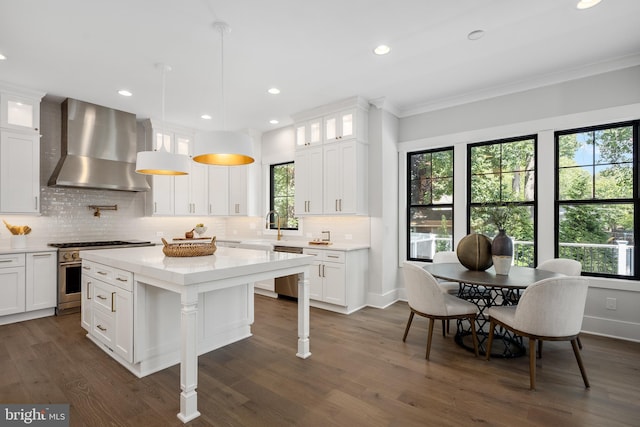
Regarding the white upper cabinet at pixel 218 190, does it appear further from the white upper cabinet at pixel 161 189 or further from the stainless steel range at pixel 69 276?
the stainless steel range at pixel 69 276

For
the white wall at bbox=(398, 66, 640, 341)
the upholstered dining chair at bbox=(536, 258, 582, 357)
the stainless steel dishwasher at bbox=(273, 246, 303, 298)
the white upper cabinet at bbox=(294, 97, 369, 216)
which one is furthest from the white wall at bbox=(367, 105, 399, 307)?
the upholstered dining chair at bbox=(536, 258, 582, 357)

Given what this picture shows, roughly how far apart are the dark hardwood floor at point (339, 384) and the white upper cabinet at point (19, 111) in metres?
2.57

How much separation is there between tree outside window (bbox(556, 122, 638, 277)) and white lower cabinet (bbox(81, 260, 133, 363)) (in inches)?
180

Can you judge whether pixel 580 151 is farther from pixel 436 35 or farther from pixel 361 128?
pixel 361 128

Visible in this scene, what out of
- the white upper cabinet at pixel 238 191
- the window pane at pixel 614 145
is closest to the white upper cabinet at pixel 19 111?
the white upper cabinet at pixel 238 191

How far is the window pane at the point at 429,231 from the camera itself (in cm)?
468

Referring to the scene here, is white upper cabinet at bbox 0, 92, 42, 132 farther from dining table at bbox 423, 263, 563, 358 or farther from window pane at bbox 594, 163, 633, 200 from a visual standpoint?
window pane at bbox 594, 163, 633, 200

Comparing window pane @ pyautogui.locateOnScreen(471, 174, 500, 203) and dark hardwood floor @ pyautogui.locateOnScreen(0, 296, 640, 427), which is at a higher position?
window pane @ pyautogui.locateOnScreen(471, 174, 500, 203)

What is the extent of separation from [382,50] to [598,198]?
2.93 metres

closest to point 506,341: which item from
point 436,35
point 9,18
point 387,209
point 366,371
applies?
point 366,371

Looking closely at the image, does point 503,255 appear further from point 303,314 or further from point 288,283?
point 288,283

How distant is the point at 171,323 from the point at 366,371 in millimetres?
1718

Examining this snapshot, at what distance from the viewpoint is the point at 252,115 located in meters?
5.30

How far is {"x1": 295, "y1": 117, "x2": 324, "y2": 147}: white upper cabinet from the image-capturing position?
4934mm
